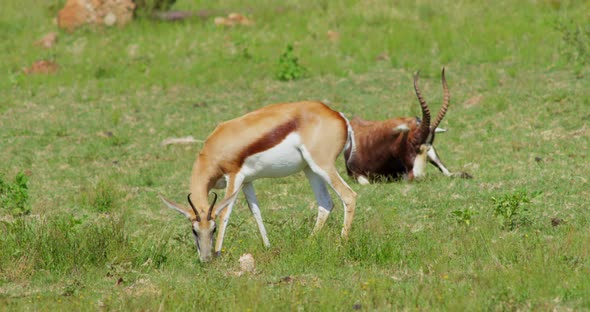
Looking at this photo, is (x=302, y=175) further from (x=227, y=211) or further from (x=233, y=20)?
(x=233, y=20)

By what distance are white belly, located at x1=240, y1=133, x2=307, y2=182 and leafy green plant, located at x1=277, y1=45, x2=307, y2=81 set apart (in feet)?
27.2

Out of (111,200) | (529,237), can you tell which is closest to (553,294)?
(529,237)

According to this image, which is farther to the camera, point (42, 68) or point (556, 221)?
point (42, 68)

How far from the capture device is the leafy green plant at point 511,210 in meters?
8.34

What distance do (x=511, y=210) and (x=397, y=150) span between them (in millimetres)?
3212

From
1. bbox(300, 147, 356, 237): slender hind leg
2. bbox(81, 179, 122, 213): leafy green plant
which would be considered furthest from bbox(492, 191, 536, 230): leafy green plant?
bbox(81, 179, 122, 213): leafy green plant

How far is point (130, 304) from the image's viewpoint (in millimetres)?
6293

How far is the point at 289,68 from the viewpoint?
16703mm

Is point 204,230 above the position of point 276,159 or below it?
below

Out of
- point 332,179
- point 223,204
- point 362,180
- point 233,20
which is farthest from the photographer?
point 233,20

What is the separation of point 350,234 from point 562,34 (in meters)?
10.9

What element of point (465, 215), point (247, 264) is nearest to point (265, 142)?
point (247, 264)

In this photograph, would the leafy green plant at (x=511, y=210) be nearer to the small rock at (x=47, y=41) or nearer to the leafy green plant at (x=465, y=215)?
the leafy green plant at (x=465, y=215)

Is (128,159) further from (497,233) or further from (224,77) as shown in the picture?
(497,233)
